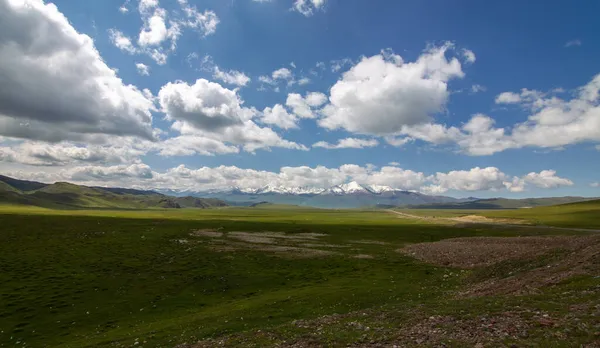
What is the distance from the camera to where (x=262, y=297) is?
39.3 metres

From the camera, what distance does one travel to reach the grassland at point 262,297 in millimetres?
18422

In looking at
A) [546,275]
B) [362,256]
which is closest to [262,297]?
[546,275]

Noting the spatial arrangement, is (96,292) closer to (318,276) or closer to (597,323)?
(318,276)

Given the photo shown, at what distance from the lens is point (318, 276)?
50.8 meters

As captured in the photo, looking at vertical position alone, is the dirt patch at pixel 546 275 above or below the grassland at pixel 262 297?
above

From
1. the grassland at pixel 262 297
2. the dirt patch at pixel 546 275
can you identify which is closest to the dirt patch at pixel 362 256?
the grassland at pixel 262 297

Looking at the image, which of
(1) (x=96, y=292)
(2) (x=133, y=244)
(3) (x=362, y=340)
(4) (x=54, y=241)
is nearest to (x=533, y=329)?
(3) (x=362, y=340)

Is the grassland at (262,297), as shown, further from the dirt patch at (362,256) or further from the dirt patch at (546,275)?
the dirt patch at (362,256)

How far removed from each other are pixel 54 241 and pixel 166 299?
175ft

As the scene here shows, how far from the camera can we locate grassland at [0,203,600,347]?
18422 millimetres

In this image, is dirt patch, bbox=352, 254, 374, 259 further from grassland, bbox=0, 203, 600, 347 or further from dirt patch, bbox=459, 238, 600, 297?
Result: dirt patch, bbox=459, 238, 600, 297

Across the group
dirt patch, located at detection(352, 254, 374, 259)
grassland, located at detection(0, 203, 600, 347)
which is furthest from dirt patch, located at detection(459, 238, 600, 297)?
dirt patch, located at detection(352, 254, 374, 259)

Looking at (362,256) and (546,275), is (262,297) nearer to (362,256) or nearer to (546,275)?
(546,275)

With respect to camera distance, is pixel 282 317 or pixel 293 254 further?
pixel 293 254
